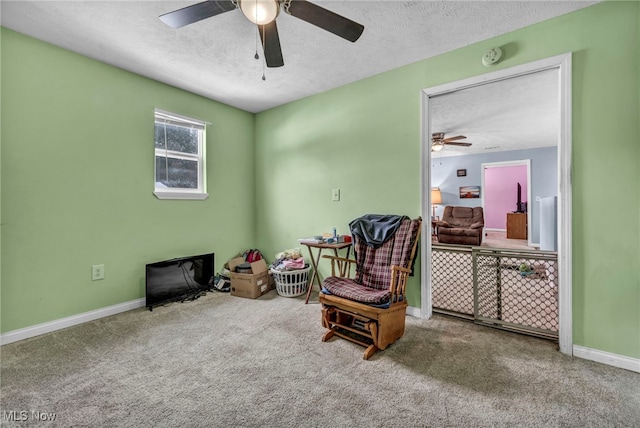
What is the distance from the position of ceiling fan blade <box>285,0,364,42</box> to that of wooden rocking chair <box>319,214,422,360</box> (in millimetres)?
1487

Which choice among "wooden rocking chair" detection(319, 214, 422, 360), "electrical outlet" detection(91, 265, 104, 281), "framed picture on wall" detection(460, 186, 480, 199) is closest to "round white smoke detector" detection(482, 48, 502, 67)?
"wooden rocking chair" detection(319, 214, 422, 360)

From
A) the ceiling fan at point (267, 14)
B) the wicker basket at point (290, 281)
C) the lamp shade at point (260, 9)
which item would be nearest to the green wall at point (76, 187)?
the wicker basket at point (290, 281)

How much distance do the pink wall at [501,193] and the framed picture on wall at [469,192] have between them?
3.50ft

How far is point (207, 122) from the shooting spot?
3383 millimetres

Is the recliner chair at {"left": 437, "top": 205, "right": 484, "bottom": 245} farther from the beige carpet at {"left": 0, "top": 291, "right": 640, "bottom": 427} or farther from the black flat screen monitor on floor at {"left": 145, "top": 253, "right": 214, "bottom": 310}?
the black flat screen monitor on floor at {"left": 145, "top": 253, "right": 214, "bottom": 310}

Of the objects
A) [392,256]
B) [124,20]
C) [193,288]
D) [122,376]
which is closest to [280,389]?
[122,376]

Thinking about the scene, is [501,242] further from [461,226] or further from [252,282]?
[252,282]

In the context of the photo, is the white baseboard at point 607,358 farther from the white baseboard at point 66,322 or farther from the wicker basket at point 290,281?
the white baseboard at point 66,322

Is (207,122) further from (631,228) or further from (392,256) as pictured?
(631,228)

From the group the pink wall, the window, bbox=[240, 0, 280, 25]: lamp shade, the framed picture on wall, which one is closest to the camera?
bbox=[240, 0, 280, 25]: lamp shade

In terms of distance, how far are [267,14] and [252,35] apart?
0.67 metres
